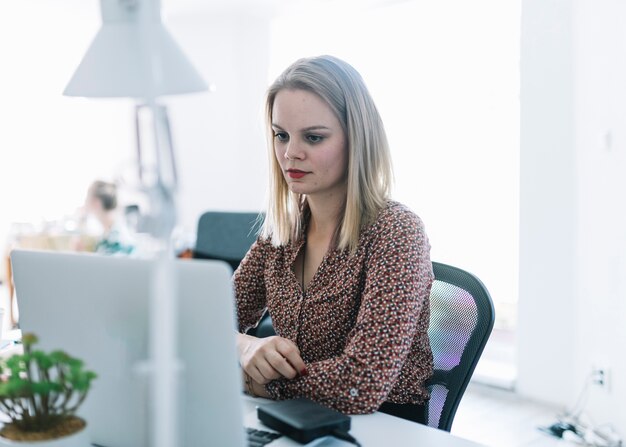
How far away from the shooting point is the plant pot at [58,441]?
75 centimetres

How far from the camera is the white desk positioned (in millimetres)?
1005

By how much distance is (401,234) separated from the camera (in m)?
1.33

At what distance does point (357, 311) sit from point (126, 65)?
2.58ft

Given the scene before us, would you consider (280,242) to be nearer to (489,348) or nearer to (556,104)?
(556,104)

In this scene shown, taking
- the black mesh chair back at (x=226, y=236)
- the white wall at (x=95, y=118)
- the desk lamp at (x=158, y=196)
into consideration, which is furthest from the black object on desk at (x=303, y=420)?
the white wall at (x=95, y=118)

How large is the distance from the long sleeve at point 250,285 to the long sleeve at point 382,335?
334 mm

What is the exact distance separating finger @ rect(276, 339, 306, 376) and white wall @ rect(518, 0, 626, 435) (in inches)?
74.7

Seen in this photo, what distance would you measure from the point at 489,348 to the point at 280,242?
2505mm

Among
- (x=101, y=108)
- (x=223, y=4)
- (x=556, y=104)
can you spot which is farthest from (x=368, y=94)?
(x=101, y=108)

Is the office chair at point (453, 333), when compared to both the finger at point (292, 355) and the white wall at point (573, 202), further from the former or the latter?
the white wall at point (573, 202)

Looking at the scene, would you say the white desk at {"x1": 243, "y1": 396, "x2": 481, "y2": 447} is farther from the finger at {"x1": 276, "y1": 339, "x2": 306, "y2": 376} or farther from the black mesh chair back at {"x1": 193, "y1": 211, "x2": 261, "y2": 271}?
→ the black mesh chair back at {"x1": 193, "y1": 211, "x2": 261, "y2": 271}

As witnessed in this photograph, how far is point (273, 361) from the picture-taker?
1.21m

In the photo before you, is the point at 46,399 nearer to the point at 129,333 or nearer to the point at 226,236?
the point at 129,333

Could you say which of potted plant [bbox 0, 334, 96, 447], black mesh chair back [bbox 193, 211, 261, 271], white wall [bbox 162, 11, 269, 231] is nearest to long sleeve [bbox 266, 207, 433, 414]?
potted plant [bbox 0, 334, 96, 447]
